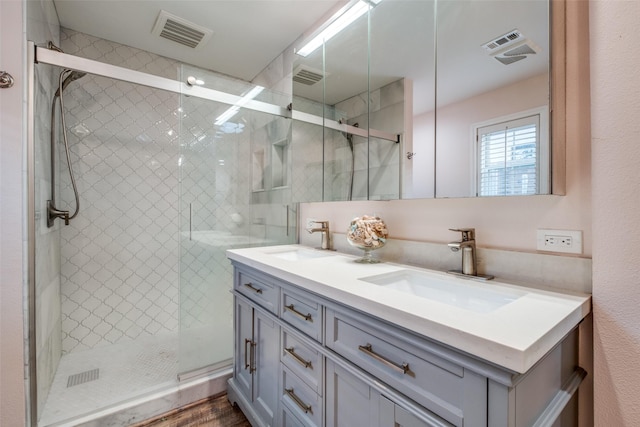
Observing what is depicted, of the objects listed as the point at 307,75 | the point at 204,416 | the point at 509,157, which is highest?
the point at 307,75

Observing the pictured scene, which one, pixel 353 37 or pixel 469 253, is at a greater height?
pixel 353 37

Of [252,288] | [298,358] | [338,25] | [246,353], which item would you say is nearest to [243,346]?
[246,353]

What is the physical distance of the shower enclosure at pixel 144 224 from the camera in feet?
5.59

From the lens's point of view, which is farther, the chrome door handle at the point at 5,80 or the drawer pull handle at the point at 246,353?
the drawer pull handle at the point at 246,353

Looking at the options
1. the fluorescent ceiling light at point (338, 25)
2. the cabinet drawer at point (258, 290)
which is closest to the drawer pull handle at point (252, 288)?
the cabinet drawer at point (258, 290)

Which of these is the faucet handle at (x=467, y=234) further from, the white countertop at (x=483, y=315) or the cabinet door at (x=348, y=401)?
the cabinet door at (x=348, y=401)

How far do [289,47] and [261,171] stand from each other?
106 centimetres

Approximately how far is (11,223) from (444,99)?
78.8 inches

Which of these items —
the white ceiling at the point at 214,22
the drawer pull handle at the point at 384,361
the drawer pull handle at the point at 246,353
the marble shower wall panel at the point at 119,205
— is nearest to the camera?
the drawer pull handle at the point at 384,361

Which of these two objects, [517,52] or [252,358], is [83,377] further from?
[517,52]

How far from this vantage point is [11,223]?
1.33 meters

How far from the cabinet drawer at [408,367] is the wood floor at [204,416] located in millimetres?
1119

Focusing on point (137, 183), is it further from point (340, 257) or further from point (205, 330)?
point (340, 257)

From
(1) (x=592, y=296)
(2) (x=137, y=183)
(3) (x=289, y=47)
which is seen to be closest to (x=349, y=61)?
(3) (x=289, y=47)
